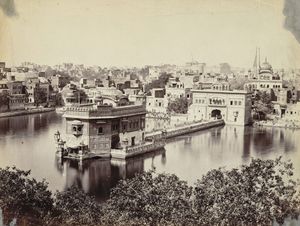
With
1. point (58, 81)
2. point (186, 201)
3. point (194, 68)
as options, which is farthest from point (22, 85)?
point (186, 201)

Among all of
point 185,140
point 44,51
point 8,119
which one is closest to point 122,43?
point 44,51

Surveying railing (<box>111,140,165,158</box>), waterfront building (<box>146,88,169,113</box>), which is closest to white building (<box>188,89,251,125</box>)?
waterfront building (<box>146,88,169,113</box>)

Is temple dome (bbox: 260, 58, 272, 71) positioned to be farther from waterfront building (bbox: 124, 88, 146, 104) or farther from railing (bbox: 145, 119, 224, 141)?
waterfront building (bbox: 124, 88, 146, 104)

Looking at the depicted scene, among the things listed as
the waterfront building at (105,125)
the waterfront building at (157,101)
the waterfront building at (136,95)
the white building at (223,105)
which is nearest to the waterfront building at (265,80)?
the white building at (223,105)

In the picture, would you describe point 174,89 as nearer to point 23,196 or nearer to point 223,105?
point 223,105

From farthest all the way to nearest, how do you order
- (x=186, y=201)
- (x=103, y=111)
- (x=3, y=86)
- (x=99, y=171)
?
(x=103, y=111) → (x=3, y=86) → (x=99, y=171) → (x=186, y=201)

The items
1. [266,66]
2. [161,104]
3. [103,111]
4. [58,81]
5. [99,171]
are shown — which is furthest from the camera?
[103,111]
